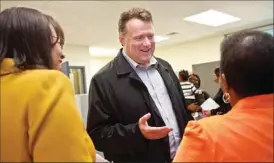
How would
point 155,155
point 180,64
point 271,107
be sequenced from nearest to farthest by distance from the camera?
point 271,107, point 155,155, point 180,64

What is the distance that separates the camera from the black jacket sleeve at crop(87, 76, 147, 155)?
4.56 ft

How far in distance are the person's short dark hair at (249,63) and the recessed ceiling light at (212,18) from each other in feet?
14.8

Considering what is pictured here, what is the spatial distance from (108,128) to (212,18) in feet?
15.5

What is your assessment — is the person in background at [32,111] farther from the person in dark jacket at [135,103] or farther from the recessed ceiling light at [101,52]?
the recessed ceiling light at [101,52]

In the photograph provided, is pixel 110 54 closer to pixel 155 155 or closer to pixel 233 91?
pixel 155 155

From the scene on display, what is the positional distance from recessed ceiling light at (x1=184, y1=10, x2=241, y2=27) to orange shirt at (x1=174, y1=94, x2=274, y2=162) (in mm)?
4581

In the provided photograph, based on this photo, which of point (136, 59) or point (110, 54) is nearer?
point (136, 59)

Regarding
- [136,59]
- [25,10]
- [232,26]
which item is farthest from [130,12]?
[232,26]

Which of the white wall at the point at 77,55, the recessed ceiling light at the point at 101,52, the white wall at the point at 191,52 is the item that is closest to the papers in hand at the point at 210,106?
the white wall at the point at 77,55

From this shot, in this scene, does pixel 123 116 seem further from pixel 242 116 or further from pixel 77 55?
pixel 77 55

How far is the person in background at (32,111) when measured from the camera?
2.28 feet

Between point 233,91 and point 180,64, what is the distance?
761 centimetres

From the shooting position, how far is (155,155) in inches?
57.5

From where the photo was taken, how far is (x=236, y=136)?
774mm
